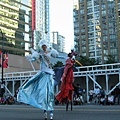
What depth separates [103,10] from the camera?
11812 centimetres

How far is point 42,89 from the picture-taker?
7121mm

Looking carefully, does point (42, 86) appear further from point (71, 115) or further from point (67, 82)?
point (67, 82)

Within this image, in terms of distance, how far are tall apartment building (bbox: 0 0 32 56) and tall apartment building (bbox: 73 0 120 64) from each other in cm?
2209

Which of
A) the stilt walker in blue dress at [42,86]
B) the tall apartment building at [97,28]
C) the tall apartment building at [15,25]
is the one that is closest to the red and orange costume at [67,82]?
the stilt walker in blue dress at [42,86]

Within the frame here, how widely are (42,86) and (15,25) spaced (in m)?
104

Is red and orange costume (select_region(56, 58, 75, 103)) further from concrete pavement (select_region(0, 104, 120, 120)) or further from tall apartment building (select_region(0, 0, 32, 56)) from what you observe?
tall apartment building (select_region(0, 0, 32, 56))

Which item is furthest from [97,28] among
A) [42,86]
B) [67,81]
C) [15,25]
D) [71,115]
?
[42,86]

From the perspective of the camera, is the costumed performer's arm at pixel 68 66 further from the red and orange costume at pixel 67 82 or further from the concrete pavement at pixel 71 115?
the concrete pavement at pixel 71 115

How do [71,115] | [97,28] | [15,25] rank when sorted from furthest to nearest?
1. [97,28]
2. [15,25]
3. [71,115]

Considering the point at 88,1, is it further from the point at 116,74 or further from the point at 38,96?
the point at 38,96

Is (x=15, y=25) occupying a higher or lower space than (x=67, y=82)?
higher

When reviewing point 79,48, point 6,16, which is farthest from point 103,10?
point 6,16

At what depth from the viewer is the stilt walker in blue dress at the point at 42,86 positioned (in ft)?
23.1

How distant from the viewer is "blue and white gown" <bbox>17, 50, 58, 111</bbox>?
703 centimetres
